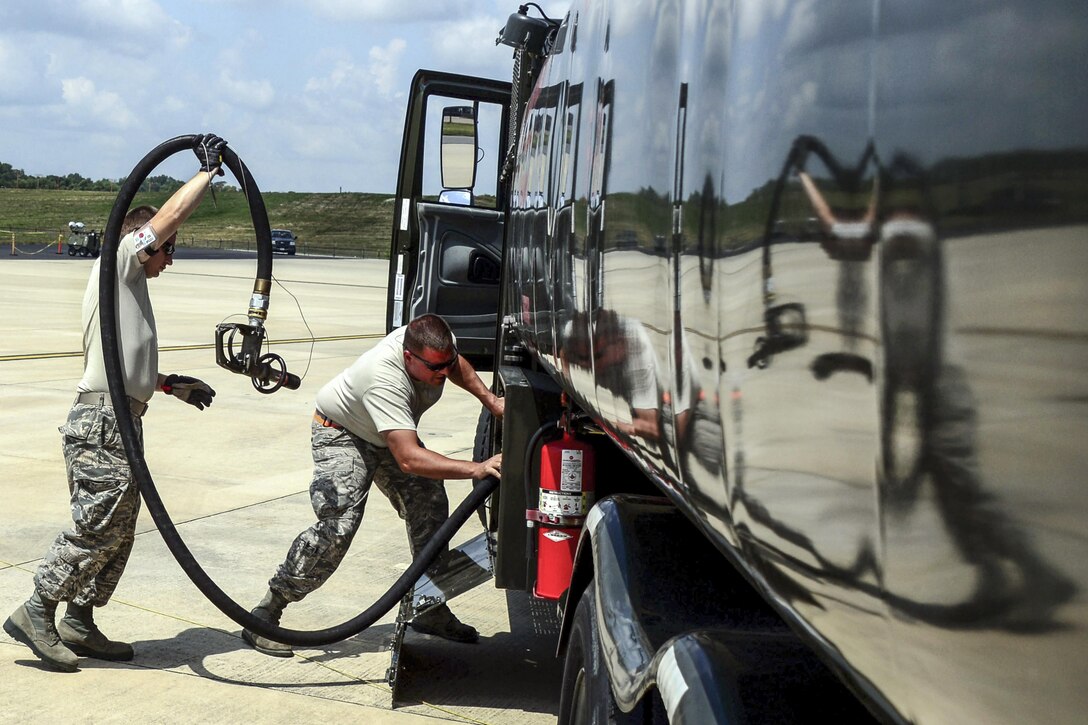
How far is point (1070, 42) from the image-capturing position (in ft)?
2.74

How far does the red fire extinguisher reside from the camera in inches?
158

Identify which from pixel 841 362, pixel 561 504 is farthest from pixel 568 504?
pixel 841 362

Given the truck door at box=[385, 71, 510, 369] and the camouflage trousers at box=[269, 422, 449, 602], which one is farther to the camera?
the truck door at box=[385, 71, 510, 369]

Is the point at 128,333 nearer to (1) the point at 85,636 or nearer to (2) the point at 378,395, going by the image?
(2) the point at 378,395

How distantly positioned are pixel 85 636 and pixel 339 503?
1.17 metres

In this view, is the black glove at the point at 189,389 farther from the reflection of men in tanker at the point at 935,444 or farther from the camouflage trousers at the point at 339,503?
the reflection of men in tanker at the point at 935,444

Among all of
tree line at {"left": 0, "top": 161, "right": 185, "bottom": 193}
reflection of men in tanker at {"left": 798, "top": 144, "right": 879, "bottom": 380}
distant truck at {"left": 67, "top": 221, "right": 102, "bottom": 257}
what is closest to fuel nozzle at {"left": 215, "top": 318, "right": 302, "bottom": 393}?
reflection of men in tanker at {"left": 798, "top": 144, "right": 879, "bottom": 380}

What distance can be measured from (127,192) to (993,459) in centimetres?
457

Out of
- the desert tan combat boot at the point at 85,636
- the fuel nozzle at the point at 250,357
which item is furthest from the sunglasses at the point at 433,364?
the desert tan combat boot at the point at 85,636

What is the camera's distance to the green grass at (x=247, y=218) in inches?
3487

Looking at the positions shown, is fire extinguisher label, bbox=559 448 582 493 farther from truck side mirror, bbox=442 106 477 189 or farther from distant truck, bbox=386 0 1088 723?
truck side mirror, bbox=442 106 477 189

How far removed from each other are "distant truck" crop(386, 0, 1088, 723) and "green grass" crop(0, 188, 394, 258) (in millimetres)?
76277

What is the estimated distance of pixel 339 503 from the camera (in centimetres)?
528

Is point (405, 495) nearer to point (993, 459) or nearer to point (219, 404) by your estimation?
point (993, 459)
